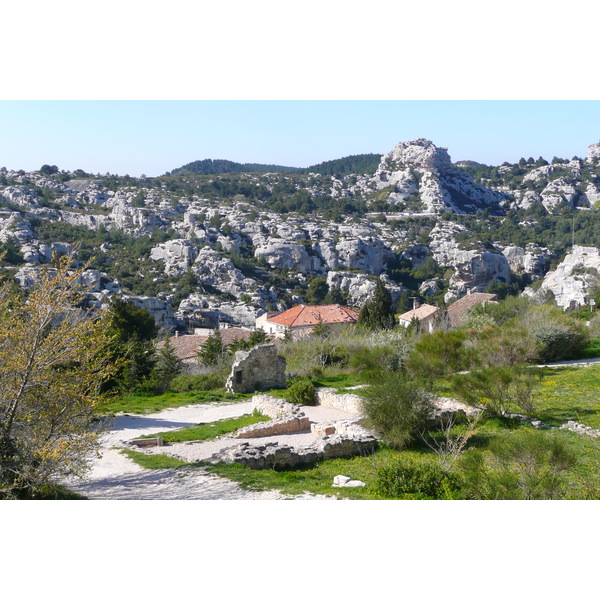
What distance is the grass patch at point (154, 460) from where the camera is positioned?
31.8ft

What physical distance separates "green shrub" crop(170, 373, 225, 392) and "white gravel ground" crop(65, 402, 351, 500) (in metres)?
5.28

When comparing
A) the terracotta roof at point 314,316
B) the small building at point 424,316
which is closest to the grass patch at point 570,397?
the small building at point 424,316

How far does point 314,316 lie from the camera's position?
46188mm

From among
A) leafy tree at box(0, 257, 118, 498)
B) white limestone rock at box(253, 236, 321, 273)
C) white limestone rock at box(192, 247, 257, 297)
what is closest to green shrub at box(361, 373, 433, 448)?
leafy tree at box(0, 257, 118, 498)

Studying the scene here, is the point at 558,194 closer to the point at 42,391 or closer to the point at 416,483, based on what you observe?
the point at 416,483

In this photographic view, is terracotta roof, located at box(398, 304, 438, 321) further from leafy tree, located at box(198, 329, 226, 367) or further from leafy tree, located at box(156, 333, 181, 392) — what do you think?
leafy tree, located at box(156, 333, 181, 392)

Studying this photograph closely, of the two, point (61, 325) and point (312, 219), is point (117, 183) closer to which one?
point (312, 219)

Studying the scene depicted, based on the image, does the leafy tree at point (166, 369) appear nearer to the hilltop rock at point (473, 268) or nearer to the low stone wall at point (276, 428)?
the low stone wall at point (276, 428)

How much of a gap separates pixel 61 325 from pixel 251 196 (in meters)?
110

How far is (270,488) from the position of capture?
26.3 feet

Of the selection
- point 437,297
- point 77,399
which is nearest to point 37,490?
point 77,399

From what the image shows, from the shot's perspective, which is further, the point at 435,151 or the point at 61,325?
the point at 435,151

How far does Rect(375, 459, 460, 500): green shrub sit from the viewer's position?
696 cm

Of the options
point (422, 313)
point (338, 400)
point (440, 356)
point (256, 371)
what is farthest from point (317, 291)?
point (338, 400)
